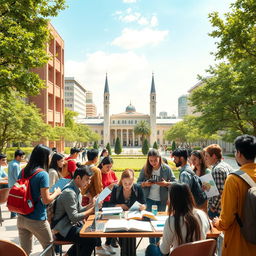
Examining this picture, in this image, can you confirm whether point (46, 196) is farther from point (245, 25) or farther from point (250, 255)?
point (245, 25)

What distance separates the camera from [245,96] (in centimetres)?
1759

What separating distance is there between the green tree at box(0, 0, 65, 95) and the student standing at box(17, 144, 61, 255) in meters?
5.92

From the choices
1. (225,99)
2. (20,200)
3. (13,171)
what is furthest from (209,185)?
(225,99)

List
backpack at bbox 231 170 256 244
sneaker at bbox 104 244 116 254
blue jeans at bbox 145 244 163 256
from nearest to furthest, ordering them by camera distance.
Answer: backpack at bbox 231 170 256 244, blue jeans at bbox 145 244 163 256, sneaker at bbox 104 244 116 254

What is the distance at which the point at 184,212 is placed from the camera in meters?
3.06

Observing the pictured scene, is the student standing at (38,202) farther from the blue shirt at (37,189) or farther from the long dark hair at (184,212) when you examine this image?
the long dark hair at (184,212)

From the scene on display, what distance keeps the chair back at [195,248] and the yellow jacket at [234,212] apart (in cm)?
24

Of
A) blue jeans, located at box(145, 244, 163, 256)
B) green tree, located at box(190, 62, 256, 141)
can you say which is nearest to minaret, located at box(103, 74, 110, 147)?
green tree, located at box(190, 62, 256, 141)

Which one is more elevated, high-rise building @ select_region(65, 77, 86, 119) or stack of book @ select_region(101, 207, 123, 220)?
high-rise building @ select_region(65, 77, 86, 119)

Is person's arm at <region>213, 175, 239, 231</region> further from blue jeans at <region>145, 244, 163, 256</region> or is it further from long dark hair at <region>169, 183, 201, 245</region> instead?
blue jeans at <region>145, 244, 163, 256</region>

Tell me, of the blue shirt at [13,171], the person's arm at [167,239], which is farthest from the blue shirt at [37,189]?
the blue shirt at [13,171]

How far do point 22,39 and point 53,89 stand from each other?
24.4 meters

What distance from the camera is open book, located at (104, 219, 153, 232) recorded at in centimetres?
362

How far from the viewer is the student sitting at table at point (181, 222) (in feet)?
9.93
